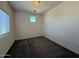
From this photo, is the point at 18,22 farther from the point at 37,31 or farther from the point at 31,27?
the point at 37,31

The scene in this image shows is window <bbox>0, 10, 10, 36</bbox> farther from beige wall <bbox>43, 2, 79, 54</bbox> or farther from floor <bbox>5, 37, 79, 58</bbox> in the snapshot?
beige wall <bbox>43, 2, 79, 54</bbox>

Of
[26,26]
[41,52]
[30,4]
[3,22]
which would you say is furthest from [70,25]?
[26,26]

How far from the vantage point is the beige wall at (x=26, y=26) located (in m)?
5.39

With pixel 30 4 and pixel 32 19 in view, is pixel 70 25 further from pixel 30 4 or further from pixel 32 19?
pixel 32 19

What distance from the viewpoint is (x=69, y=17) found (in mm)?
3072

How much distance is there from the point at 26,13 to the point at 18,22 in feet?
3.36

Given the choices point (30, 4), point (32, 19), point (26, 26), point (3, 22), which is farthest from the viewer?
point (32, 19)

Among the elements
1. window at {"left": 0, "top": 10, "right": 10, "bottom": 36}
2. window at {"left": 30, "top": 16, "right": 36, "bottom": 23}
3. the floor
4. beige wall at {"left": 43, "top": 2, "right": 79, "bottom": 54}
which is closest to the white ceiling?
beige wall at {"left": 43, "top": 2, "right": 79, "bottom": 54}

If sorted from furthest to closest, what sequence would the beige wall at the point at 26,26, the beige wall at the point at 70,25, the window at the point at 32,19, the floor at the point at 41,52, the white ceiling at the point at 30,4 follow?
the window at the point at 32,19
the beige wall at the point at 26,26
the white ceiling at the point at 30,4
the beige wall at the point at 70,25
the floor at the point at 41,52

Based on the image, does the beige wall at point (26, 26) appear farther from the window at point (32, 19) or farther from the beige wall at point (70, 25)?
the beige wall at point (70, 25)

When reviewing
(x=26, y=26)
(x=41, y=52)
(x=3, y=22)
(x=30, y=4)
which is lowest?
(x=41, y=52)

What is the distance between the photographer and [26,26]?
5848mm

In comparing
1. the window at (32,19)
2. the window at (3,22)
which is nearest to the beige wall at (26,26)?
the window at (32,19)

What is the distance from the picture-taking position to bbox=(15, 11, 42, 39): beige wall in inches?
212
